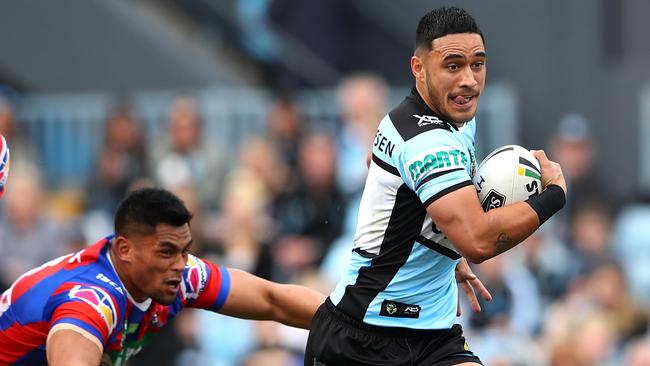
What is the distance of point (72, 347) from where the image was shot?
734 cm

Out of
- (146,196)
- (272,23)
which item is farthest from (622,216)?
(146,196)

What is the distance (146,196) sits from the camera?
8.18 metres

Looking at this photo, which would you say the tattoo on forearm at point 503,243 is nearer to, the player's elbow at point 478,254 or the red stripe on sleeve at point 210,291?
the player's elbow at point 478,254

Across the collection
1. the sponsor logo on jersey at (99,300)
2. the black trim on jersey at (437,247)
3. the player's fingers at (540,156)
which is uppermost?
the player's fingers at (540,156)

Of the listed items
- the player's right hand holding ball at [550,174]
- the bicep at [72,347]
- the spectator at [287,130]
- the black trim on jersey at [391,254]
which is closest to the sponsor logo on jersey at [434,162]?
the black trim on jersey at [391,254]

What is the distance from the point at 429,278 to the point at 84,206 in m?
7.65

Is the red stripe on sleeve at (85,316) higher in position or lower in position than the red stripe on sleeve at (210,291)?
lower

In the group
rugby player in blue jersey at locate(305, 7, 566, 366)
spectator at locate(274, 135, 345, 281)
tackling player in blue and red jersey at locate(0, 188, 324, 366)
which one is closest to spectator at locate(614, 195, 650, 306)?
spectator at locate(274, 135, 345, 281)

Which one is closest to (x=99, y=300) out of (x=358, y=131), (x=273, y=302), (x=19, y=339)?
(x=19, y=339)

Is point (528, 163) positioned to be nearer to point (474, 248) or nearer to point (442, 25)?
point (474, 248)

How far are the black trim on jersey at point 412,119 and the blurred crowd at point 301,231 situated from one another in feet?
15.2

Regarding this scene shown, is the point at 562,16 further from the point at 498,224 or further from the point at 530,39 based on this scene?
the point at 498,224

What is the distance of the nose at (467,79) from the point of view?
278 inches

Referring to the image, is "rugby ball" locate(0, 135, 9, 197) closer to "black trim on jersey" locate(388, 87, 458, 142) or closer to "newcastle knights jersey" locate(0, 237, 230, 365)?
"newcastle knights jersey" locate(0, 237, 230, 365)
